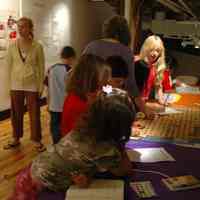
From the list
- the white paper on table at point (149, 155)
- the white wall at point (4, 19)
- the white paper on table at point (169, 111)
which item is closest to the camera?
the white paper on table at point (149, 155)

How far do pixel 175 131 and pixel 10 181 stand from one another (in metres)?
1.51

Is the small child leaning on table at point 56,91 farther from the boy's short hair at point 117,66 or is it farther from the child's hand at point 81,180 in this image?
the child's hand at point 81,180

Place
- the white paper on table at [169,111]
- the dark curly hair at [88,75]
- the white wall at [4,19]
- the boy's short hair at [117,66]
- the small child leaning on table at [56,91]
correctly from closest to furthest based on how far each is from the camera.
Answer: the dark curly hair at [88,75] → the boy's short hair at [117,66] → the white paper on table at [169,111] → the small child leaning on table at [56,91] → the white wall at [4,19]

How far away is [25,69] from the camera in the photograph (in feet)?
12.3

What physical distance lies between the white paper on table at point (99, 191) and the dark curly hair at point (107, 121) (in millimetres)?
172

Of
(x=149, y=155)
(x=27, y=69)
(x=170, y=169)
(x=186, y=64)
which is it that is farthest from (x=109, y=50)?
(x=186, y=64)

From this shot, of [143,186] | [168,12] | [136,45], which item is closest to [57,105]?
[143,186]

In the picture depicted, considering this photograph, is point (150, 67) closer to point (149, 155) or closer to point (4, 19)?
point (149, 155)

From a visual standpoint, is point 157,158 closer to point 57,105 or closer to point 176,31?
point 176,31

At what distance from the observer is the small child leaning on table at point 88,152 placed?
145 cm

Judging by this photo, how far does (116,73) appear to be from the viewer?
2.28 m

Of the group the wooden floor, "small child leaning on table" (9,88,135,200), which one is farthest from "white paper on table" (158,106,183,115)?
"small child leaning on table" (9,88,135,200)

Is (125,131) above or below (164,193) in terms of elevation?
above

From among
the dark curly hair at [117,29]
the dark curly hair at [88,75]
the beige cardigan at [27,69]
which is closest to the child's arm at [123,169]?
the dark curly hair at [88,75]
